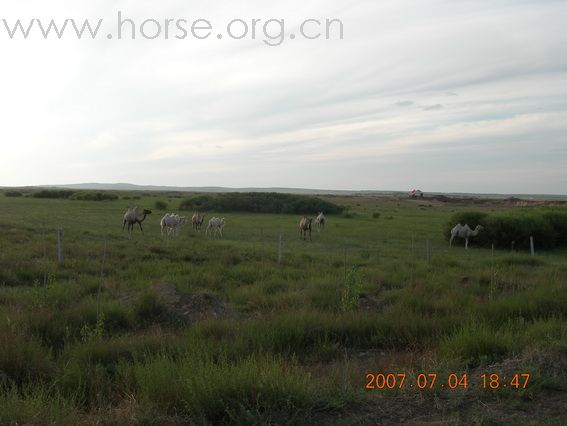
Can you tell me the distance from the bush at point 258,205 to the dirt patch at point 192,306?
157 ft

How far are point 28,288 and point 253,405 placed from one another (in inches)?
403

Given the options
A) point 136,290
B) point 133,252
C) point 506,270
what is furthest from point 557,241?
point 136,290

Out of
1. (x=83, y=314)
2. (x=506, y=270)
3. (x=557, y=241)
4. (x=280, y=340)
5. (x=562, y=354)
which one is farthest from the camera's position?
(x=557, y=241)

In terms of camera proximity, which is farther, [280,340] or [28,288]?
[28,288]

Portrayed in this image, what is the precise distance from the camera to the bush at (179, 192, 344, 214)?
61219mm

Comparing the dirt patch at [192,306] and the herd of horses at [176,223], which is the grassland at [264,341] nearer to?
the dirt patch at [192,306]

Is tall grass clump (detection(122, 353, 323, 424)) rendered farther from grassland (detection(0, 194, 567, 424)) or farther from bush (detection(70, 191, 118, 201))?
bush (detection(70, 191, 118, 201))

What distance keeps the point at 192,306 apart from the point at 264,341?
355cm

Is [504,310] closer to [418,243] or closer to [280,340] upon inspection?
[280,340]

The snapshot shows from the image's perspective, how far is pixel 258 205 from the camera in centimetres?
6253

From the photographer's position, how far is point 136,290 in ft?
44.2

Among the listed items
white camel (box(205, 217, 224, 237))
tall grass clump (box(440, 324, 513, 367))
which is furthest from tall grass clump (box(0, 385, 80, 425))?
white camel (box(205, 217, 224, 237))

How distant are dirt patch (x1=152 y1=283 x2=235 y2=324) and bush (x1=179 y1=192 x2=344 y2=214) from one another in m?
47.9

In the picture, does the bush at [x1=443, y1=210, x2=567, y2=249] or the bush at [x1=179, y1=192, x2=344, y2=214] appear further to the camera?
the bush at [x1=179, y1=192, x2=344, y2=214]
